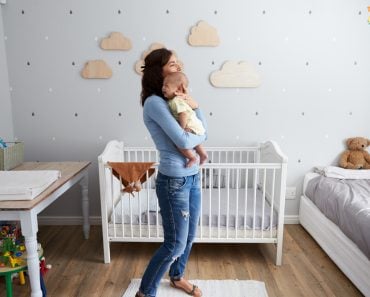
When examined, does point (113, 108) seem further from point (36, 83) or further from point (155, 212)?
point (155, 212)

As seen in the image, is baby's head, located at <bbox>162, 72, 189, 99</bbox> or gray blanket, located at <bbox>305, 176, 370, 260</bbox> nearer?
baby's head, located at <bbox>162, 72, 189, 99</bbox>

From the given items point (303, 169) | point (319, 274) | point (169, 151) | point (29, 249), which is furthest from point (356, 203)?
point (29, 249)

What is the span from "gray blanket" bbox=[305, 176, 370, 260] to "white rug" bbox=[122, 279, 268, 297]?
24.4 inches

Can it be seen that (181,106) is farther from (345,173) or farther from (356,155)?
(356,155)

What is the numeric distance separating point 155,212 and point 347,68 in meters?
1.87

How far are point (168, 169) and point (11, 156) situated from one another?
1334 mm

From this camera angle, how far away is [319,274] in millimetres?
2066

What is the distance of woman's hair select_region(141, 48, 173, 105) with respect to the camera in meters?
1.46

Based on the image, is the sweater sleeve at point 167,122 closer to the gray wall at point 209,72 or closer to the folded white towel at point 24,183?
the folded white towel at point 24,183

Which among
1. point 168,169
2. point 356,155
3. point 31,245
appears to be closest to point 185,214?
point 168,169

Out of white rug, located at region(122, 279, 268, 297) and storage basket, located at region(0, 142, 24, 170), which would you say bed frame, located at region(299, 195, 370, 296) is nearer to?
white rug, located at region(122, 279, 268, 297)

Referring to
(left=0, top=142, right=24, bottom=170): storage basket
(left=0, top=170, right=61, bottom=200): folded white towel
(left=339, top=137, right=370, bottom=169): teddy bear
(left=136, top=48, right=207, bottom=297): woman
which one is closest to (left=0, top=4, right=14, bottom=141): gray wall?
(left=0, top=142, right=24, bottom=170): storage basket

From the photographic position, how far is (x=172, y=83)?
145 cm

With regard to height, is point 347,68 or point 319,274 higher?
point 347,68
